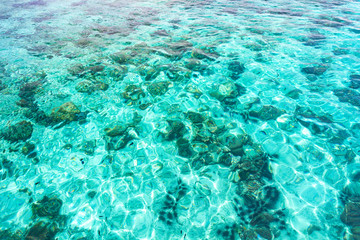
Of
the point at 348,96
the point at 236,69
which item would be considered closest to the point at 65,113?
the point at 236,69

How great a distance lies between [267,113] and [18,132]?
7323 millimetres

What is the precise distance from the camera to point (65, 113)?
5.75m

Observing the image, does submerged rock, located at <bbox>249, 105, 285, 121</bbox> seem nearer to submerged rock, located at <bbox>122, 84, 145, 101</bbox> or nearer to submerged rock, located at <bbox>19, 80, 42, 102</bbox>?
submerged rock, located at <bbox>122, 84, 145, 101</bbox>

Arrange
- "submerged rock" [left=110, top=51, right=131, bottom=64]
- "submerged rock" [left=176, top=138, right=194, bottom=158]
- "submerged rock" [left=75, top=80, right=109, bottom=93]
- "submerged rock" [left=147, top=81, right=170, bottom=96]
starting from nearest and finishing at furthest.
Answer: "submerged rock" [left=176, top=138, right=194, bottom=158] → "submerged rock" [left=147, top=81, right=170, bottom=96] → "submerged rock" [left=75, top=80, right=109, bottom=93] → "submerged rock" [left=110, top=51, right=131, bottom=64]

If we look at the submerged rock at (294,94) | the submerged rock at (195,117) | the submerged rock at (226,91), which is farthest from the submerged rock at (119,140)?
the submerged rock at (294,94)

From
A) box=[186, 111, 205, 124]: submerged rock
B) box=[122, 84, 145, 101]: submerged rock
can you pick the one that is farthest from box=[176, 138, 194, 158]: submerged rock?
box=[122, 84, 145, 101]: submerged rock

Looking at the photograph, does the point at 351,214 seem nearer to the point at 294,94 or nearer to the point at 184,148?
the point at 184,148

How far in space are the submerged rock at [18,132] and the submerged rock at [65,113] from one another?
670 mm

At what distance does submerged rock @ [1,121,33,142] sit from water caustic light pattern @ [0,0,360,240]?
29 millimetres

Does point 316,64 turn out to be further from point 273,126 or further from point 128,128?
point 128,128

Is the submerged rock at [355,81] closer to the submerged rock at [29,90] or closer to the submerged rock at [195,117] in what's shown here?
the submerged rock at [195,117]

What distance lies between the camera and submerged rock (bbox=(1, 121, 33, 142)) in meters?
5.16

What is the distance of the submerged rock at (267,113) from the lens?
5.47 meters

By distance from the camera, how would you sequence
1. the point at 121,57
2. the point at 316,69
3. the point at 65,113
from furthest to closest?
the point at 121,57
the point at 316,69
the point at 65,113
